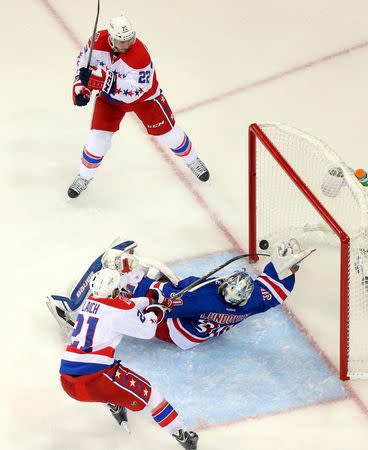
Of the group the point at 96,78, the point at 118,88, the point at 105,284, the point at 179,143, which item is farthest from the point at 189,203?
the point at 105,284

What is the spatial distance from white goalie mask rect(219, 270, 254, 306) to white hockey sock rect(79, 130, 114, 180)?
1.17 meters

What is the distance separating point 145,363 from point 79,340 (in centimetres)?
77

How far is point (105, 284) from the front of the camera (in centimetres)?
503

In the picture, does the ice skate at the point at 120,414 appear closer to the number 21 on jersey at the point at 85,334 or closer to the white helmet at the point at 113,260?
the number 21 on jersey at the point at 85,334

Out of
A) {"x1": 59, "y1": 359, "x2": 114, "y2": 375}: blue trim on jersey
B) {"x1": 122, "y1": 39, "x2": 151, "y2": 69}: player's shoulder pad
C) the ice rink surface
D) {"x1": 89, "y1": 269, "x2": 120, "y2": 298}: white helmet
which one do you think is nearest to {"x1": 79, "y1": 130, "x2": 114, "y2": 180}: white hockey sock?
the ice rink surface

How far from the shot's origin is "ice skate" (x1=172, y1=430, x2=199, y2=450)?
5242 mm

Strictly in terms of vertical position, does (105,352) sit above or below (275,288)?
above

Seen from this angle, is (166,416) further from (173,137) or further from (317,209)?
(173,137)

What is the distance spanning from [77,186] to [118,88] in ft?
2.51

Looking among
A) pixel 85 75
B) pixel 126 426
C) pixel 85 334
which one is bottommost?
pixel 126 426

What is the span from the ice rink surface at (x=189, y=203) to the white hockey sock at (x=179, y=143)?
223 millimetres

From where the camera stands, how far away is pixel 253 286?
18.5 feet


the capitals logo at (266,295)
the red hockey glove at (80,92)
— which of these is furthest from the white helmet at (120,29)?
the capitals logo at (266,295)

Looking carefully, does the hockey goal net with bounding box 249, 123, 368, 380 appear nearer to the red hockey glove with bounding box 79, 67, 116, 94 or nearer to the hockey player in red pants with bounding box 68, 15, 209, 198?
the hockey player in red pants with bounding box 68, 15, 209, 198
